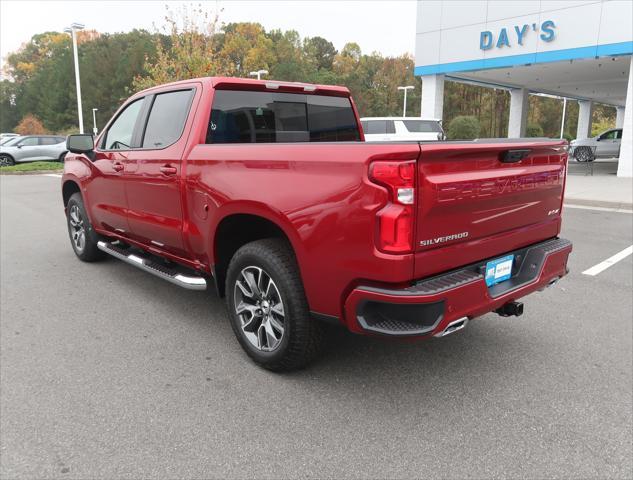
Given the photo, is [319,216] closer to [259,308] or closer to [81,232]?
[259,308]

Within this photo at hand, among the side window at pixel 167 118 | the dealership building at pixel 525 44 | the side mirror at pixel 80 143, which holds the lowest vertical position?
the side mirror at pixel 80 143

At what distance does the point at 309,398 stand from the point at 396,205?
52.5 inches

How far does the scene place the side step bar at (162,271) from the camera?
379cm

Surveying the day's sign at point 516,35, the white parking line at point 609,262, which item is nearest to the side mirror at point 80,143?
the white parking line at point 609,262

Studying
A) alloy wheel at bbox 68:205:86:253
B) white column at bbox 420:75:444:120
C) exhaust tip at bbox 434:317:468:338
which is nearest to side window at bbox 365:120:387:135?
white column at bbox 420:75:444:120

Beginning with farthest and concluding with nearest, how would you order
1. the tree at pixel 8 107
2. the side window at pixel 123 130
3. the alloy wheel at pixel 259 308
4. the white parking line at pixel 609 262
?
the tree at pixel 8 107 < the white parking line at pixel 609 262 < the side window at pixel 123 130 < the alloy wheel at pixel 259 308

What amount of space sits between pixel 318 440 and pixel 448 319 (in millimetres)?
916

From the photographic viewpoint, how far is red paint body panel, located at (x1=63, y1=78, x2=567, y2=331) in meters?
2.52

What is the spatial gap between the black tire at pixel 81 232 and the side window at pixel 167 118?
1.89 m

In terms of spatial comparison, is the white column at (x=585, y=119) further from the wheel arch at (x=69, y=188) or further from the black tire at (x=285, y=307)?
the black tire at (x=285, y=307)

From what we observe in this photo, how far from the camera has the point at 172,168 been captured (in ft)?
12.7

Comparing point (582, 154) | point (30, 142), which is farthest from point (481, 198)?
point (30, 142)

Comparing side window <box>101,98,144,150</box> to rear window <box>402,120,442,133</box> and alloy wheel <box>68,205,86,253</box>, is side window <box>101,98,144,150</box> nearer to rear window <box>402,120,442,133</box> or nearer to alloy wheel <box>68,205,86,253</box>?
alloy wheel <box>68,205,86,253</box>

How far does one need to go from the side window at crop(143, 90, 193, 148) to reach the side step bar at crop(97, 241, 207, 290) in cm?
100
